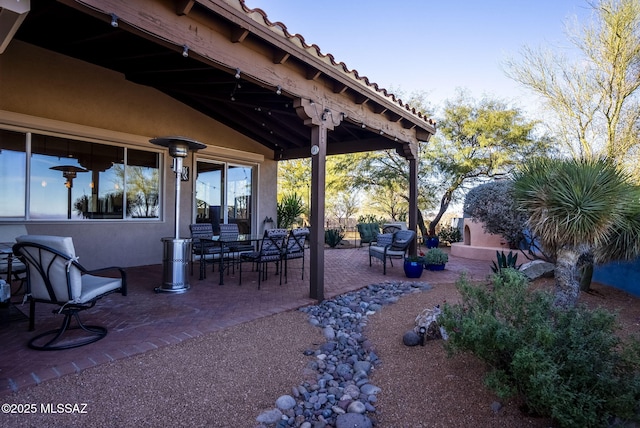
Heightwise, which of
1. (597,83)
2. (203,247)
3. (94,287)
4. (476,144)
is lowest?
(94,287)

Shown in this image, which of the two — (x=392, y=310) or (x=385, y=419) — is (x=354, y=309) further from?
(x=385, y=419)

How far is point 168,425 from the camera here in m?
2.00

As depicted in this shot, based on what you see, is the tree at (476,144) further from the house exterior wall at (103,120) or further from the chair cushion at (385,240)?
the house exterior wall at (103,120)

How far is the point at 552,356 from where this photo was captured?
1.95 meters

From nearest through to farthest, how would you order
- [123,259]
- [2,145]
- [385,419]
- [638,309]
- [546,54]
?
[385,419] → [638,309] → [2,145] → [123,259] → [546,54]

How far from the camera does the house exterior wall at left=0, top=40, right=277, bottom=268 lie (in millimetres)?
5180

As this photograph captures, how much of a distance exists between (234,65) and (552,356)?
11.9 feet

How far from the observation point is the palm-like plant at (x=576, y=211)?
363 centimetres

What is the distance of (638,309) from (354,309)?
3.35 meters

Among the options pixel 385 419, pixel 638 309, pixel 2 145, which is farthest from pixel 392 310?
pixel 2 145

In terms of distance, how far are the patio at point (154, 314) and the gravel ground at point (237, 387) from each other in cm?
16

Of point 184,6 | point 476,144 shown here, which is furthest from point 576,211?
point 476,144

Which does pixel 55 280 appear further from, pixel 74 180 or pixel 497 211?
pixel 497 211

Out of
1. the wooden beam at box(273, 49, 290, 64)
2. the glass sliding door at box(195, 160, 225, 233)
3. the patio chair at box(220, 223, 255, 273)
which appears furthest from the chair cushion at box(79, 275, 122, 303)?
the glass sliding door at box(195, 160, 225, 233)
